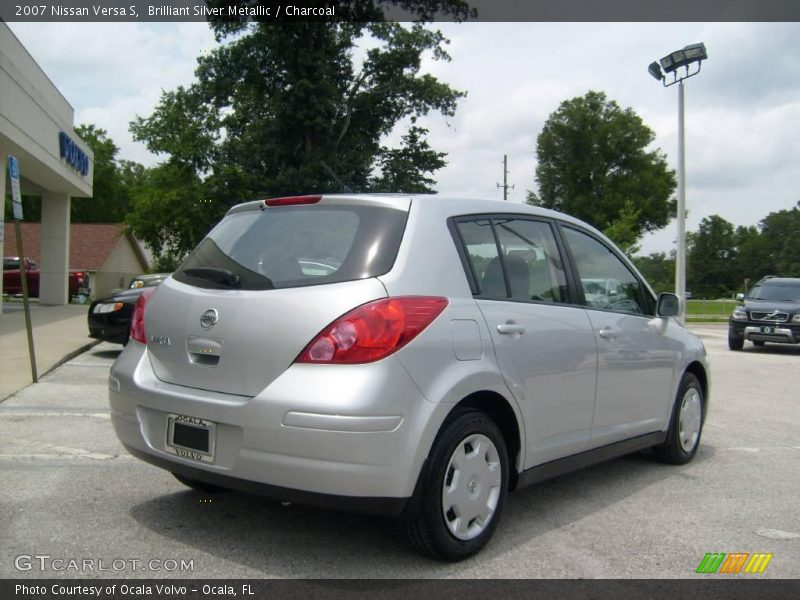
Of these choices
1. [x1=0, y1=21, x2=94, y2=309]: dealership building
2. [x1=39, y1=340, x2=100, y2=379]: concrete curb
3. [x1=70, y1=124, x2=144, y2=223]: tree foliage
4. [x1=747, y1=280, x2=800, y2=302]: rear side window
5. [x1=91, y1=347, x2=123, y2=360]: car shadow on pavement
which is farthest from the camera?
[x1=70, y1=124, x2=144, y2=223]: tree foliage

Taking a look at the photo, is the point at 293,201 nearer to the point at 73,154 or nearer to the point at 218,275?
the point at 218,275

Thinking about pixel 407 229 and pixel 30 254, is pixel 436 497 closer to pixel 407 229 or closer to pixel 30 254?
pixel 407 229

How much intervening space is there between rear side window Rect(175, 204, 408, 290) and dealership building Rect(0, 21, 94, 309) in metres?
9.63

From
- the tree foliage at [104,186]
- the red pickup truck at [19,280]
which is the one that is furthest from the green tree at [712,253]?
the red pickup truck at [19,280]

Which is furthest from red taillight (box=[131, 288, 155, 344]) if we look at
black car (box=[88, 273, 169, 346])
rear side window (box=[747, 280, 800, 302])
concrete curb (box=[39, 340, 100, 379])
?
rear side window (box=[747, 280, 800, 302])

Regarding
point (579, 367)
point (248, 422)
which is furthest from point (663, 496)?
point (248, 422)

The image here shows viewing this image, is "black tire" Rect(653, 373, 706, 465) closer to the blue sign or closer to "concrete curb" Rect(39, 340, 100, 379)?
"concrete curb" Rect(39, 340, 100, 379)

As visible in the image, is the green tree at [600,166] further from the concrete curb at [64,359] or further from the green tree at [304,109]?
the concrete curb at [64,359]

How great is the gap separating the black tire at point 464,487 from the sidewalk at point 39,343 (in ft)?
20.0

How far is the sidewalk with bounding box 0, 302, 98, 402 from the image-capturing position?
9641 millimetres

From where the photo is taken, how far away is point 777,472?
5.74m

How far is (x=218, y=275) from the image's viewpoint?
386 cm

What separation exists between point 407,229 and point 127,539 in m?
2.02

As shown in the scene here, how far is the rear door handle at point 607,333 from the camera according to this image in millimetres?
4727
